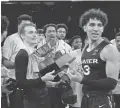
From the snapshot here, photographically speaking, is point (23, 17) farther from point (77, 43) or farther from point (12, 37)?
point (77, 43)

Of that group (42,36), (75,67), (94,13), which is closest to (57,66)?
(75,67)

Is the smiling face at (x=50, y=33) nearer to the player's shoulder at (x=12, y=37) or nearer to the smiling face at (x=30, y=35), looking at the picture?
the smiling face at (x=30, y=35)

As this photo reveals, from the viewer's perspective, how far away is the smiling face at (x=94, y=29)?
100 inches

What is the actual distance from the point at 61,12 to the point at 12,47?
24.5 inches

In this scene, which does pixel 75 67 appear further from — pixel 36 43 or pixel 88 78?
pixel 36 43

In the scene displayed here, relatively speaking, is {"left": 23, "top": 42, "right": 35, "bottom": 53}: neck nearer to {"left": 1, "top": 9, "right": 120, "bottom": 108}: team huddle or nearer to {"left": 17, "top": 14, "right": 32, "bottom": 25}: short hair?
{"left": 1, "top": 9, "right": 120, "bottom": 108}: team huddle

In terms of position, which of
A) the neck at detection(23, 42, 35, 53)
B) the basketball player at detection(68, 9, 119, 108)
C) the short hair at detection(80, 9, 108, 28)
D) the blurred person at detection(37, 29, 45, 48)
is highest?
the short hair at detection(80, 9, 108, 28)

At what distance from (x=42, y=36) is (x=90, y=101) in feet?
3.14

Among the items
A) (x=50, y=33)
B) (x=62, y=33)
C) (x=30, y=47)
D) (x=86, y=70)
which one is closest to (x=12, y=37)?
(x=30, y=47)

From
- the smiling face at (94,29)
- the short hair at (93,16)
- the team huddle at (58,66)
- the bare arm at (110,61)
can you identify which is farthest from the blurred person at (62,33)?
the bare arm at (110,61)

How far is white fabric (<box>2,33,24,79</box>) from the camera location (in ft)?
9.25

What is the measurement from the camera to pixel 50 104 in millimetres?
2918

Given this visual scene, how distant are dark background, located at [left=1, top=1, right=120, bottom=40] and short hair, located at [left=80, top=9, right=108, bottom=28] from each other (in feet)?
0.29

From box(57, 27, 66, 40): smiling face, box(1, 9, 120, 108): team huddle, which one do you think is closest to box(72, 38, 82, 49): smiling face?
box(1, 9, 120, 108): team huddle
